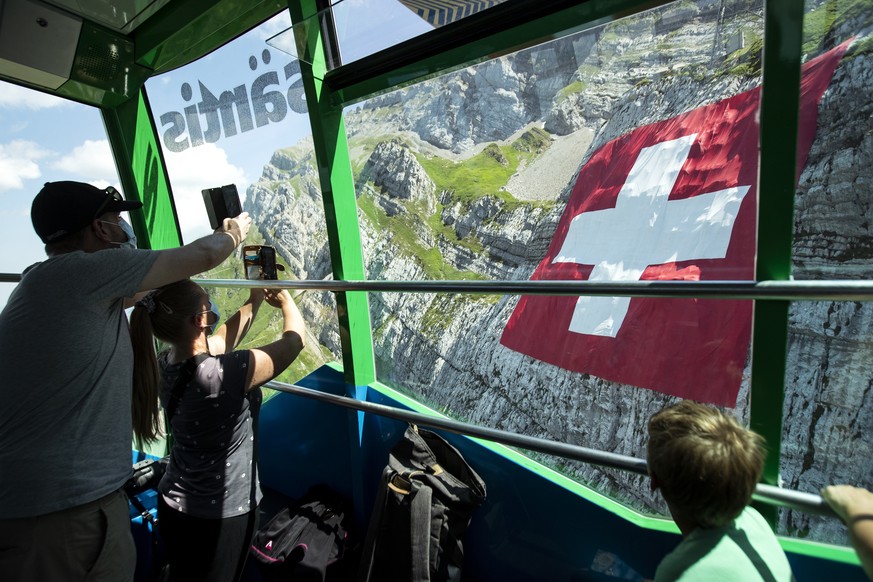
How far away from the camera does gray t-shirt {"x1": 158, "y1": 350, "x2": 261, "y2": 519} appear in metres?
1.27

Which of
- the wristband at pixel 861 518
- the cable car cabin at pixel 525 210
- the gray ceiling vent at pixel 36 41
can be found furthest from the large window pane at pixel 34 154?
the wristband at pixel 861 518

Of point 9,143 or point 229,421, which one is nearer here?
point 229,421

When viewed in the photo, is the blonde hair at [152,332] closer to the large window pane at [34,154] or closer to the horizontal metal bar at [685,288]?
the horizontal metal bar at [685,288]

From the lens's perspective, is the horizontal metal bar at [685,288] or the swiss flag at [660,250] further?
the swiss flag at [660,250]

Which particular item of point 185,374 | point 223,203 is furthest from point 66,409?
point 223,203

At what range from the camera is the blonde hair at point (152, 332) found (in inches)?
51.2

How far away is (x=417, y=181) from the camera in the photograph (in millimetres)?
3666

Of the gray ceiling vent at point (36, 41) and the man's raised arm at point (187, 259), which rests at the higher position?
the gray ceiling vent at point (36, 41)

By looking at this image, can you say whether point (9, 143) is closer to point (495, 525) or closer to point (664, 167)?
point (495, 525)

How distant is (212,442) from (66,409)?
36cm

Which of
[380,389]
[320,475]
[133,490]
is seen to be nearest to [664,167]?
[380,389]

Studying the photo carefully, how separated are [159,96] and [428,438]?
2.56 meters

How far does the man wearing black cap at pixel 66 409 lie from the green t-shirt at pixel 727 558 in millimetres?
1198

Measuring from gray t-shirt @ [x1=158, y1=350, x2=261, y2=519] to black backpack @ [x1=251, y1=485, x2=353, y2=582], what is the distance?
322 millimetres
